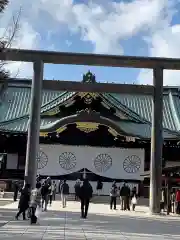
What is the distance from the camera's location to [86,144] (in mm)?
28734

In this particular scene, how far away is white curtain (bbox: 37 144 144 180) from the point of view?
92.4 ft

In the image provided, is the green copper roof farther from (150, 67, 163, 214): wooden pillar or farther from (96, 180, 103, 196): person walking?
(150, 67, 163, 214): wooden pillar

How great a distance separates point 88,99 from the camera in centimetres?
2952

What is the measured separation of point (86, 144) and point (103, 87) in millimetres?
9063

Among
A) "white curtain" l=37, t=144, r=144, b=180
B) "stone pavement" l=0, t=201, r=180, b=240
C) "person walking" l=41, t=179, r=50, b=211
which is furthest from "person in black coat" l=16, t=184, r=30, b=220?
"white curtain" l=37, t=144, r=144, b=180

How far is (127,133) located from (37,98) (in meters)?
9.58

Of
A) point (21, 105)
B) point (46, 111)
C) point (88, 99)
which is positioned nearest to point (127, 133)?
point (88, 99)

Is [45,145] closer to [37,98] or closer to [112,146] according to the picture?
[112,146]

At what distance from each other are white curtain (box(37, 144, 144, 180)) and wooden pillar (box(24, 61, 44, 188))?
29.8ft

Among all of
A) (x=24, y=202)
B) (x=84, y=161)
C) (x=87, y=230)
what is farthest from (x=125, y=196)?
(x=87, y=230)

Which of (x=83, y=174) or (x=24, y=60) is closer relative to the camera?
(x=24, y=60)

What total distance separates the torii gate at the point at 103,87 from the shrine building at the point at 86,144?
7.46 metres

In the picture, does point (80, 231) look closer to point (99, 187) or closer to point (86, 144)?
point (99, 187)

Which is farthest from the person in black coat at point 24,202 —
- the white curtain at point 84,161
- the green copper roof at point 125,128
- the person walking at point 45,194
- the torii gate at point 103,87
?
the green copper roof at point 125,128
